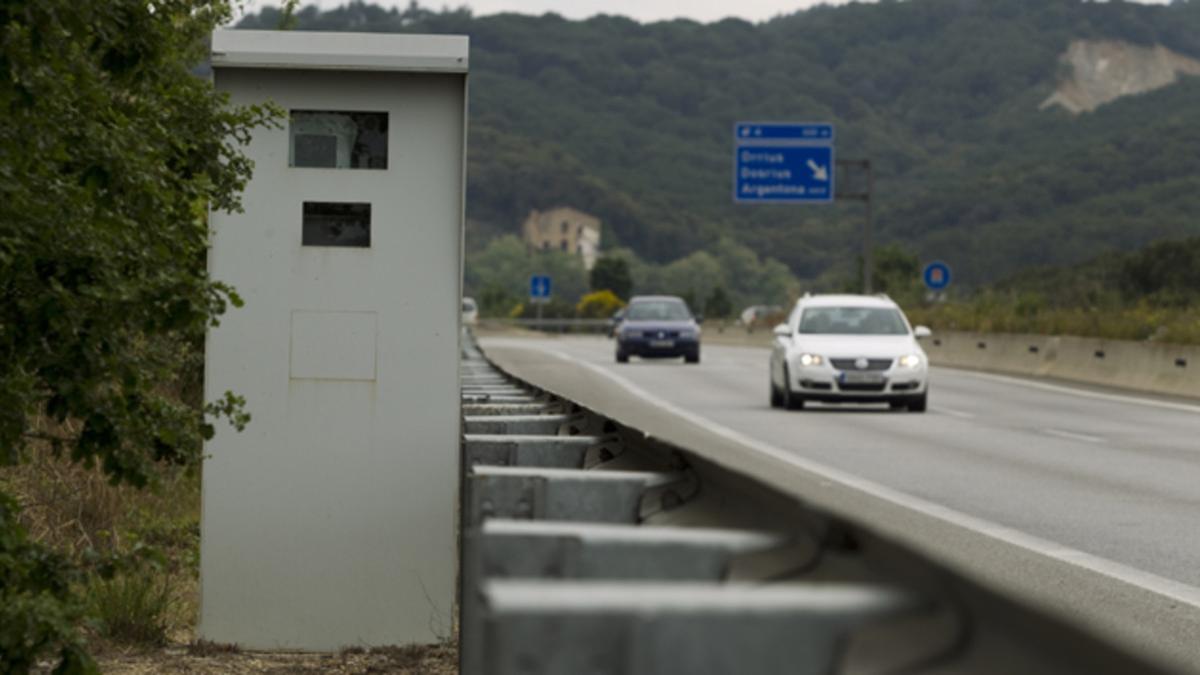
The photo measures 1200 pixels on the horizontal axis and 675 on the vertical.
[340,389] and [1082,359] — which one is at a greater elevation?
[340,389]

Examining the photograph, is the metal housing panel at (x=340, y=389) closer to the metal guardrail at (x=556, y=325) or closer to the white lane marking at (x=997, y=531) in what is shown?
Result: the white lane marking at (x=997, y=531)

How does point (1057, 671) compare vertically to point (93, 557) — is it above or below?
above

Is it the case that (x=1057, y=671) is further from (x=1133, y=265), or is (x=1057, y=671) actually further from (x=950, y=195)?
(x=950, y=195)

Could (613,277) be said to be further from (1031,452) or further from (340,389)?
(340,389)

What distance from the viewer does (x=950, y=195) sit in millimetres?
161500

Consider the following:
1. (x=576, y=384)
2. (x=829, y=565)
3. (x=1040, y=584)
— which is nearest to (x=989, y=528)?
(x=1040, y=584)

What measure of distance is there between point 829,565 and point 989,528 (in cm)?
1011

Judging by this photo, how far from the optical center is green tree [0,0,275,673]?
5.86 m

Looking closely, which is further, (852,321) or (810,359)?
(852,321)

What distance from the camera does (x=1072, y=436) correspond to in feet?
69.9

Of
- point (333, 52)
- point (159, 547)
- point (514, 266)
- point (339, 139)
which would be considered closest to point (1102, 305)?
point (159, 547)

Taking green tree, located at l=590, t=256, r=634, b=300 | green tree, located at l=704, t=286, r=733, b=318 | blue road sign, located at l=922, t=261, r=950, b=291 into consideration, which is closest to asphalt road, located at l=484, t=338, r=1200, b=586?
blue road sign, located at l=922, t=261, r=950, b=291

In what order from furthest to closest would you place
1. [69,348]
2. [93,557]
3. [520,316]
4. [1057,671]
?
[520,316], [93,557], [69,348], [1057,671]

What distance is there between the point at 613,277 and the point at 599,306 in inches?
1312
